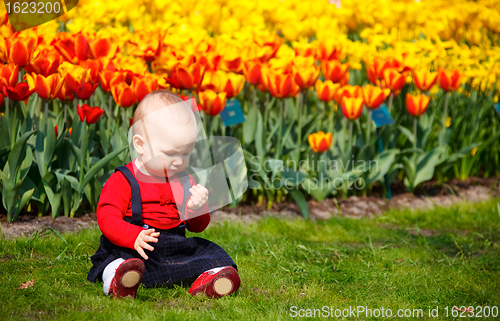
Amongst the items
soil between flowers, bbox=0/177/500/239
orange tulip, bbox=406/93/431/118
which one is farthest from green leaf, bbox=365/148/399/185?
orange tulip, bbox=406/93/431/118

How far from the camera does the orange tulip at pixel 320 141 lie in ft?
11.7

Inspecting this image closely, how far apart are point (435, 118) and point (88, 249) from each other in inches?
119

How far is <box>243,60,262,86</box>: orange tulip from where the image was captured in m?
3.56

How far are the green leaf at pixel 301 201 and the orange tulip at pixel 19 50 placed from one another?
1.84 metres

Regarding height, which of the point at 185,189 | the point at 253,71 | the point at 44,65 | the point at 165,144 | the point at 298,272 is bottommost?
the point at 298,272

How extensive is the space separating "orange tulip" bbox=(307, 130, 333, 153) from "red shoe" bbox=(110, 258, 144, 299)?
188 cm

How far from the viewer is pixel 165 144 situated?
2047 millimetres

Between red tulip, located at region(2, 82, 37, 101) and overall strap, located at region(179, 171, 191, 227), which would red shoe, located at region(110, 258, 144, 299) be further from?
red tulip, located at region(2, 82, 37, 101)

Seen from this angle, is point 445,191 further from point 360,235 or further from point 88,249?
point 88,249

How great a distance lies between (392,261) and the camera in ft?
9.17

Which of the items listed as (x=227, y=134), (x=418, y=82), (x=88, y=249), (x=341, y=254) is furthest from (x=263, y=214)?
(x=418, y=82)

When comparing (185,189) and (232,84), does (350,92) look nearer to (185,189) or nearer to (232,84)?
(232,84)

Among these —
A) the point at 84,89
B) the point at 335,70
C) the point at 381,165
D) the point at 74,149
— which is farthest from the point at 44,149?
the point at 381,165

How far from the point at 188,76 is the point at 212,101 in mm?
210
